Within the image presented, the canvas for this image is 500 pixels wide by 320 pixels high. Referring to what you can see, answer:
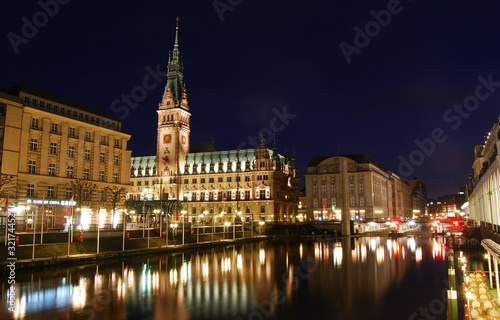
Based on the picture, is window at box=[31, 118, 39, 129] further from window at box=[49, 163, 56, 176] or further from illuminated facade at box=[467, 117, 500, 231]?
illuminated facade at box=[467, 117, 500, 231]

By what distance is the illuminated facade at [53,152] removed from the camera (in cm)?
6109

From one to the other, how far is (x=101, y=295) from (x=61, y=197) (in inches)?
1879

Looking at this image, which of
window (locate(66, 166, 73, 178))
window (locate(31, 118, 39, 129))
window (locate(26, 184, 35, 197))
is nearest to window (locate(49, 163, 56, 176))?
window (locate(66, 166, 73, 178))

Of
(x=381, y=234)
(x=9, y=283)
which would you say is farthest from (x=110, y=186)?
(x=381, y=234)

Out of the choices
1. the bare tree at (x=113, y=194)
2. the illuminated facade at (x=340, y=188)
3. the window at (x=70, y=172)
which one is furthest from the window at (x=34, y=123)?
the illuminated facade at (x=340, y=188)

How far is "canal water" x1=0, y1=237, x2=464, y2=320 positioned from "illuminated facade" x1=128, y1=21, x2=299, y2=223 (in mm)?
94694

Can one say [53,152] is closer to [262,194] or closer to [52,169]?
[52,169]

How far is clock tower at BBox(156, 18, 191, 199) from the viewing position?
148750mm

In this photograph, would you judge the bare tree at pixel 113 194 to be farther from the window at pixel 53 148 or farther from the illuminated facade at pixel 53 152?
the window at pixel 53 148

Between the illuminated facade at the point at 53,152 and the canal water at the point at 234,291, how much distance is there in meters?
26.2

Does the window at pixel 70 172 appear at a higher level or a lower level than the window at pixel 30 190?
higher

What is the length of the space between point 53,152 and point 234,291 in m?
53.1

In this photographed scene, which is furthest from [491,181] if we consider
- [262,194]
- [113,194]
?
[262,194]

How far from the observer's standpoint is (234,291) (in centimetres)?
2961
